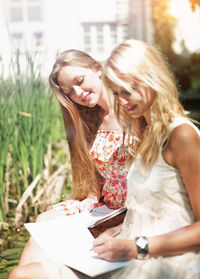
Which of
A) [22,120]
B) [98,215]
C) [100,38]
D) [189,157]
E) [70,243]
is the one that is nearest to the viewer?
[189,157]

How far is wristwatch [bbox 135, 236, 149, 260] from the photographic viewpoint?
3.73ft

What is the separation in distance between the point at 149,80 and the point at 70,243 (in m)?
0.60

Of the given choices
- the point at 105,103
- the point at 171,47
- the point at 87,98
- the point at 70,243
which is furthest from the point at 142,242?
the point at 171,47

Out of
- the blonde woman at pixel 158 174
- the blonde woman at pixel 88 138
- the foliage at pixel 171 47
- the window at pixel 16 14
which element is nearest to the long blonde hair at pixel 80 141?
the blonde woman at pixel 88 138

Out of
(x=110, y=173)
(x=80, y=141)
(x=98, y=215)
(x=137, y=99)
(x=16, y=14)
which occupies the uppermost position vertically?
(x=16, y=14)

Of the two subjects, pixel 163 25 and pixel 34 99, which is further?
pixel 163 25

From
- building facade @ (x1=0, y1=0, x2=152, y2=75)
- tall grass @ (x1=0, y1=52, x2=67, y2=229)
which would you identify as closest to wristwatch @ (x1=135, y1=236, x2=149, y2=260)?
tall grass @ (x1=0, y1=52, x2=67, y2=229)

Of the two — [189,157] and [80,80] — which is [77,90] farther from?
[189,157]

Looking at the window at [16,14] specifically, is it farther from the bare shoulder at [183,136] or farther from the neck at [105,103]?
the bare shoulder at [183,136]

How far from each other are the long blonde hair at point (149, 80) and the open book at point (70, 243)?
0.33 m

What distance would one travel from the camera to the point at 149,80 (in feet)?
3.64

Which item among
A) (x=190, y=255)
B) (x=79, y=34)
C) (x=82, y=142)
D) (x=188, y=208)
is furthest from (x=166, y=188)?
(x=79, y=34)

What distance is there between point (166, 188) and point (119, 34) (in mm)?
2147

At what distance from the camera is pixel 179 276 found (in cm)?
115
